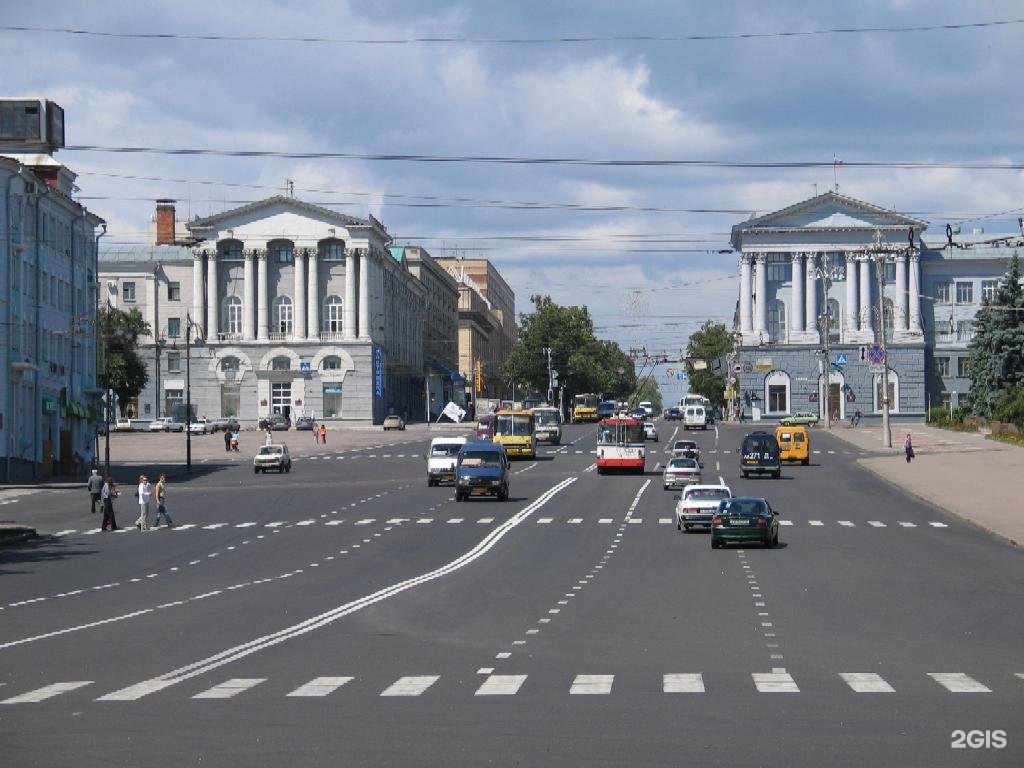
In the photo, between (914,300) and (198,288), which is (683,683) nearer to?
(198,288)

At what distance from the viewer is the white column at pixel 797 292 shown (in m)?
147

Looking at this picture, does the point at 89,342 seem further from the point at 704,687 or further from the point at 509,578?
the point at 704,687

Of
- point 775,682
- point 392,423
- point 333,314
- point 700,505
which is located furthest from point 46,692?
point 333,314

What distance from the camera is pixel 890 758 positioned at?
40.5ft

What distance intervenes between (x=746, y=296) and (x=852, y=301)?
981 cm

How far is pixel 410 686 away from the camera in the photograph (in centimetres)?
1727

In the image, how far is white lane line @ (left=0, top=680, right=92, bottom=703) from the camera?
1664 cm

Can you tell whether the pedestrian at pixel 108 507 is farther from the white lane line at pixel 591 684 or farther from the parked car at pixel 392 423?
→ the parked car at pixel 392 423

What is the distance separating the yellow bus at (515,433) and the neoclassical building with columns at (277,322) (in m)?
51.1

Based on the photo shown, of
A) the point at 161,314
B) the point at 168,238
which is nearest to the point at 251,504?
the point at 161,314

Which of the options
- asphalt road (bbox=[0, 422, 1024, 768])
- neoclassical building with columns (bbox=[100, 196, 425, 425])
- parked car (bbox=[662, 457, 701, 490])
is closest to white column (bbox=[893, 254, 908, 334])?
neoclassical building with columns (bbox=[100, 196, 425, 425])

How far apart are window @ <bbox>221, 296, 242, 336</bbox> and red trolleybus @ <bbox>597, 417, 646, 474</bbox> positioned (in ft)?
235

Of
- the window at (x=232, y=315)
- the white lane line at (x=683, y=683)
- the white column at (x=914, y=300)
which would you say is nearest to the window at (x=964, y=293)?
the white column at (x=914, y=300)

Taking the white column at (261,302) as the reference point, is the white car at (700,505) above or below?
below
